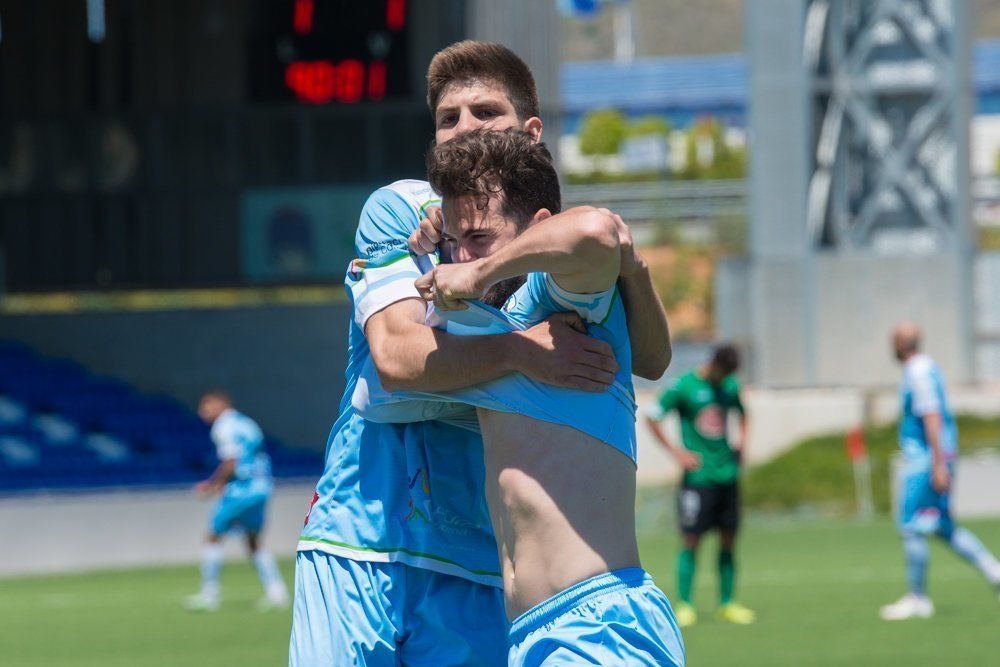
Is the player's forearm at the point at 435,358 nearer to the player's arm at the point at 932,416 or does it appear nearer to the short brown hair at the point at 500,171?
the short brown hair at the point at 500,171

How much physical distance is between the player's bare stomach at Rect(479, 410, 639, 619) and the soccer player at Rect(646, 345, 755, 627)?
27.0ft

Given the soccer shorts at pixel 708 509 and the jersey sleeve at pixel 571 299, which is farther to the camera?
the soccer shorts at pixel 708 509

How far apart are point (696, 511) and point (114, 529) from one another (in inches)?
367

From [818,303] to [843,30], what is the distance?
400 cm

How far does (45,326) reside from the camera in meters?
25.1

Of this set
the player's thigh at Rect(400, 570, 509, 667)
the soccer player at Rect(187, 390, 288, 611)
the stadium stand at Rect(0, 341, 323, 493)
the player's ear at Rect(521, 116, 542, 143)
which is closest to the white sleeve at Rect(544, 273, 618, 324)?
the player's ear at Rect(521, 116, 542, 143)

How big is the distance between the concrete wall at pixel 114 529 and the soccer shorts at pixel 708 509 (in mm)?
7938

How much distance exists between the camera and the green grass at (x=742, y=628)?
9.75 metres

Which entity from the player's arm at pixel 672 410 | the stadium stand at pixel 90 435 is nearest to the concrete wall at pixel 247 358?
the stadium stand at pixel 90 435

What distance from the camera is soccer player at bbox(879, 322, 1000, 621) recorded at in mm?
10992

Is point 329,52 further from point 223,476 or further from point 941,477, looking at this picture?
point 941,477

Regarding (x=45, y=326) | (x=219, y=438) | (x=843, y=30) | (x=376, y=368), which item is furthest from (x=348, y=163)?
(x=376, y=368)

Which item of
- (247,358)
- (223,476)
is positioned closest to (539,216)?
(223,476)

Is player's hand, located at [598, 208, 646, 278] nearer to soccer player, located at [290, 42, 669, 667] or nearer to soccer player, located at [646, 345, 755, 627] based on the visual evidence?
soccer player, located at [290, 42, 669, 667]
